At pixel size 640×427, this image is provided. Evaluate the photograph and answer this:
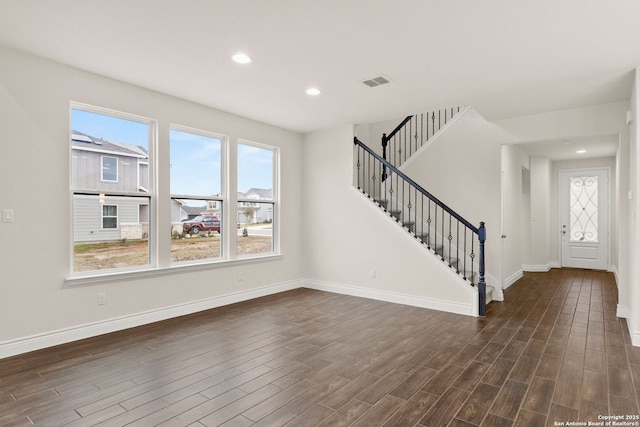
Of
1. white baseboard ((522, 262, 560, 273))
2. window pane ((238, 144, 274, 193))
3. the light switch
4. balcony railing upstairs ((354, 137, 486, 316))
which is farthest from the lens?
white baseboard ((522, 262, 560, 273))

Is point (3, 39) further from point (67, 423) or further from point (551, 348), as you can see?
point (551, 348)

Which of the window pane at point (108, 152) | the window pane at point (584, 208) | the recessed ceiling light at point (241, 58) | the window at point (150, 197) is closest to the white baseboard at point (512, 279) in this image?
the window pane at point (584, 208)

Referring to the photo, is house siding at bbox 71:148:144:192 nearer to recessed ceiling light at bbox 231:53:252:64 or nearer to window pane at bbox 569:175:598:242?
recessed ceiling light at bbox 231:53:252:64

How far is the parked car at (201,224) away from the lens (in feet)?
15.5

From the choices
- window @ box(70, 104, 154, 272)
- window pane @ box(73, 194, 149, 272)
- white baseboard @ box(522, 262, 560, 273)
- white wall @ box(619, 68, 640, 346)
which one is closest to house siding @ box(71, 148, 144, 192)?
window @ box(70, 104, 154, 272)

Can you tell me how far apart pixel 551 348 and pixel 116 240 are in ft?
15.5

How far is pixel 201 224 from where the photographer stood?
16.1 feet

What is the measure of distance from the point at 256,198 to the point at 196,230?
118cm

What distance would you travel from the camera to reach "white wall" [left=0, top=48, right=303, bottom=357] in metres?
3.21

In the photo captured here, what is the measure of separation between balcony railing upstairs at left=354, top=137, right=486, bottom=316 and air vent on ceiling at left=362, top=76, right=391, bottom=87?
5.62 feet

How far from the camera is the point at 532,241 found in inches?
324

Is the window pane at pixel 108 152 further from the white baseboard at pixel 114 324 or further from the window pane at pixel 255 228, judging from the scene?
the window pane at pixel 255 228

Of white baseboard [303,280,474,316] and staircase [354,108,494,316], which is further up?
staircase [354,108,494,316]

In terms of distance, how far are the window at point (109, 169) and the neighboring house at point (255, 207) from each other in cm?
178
